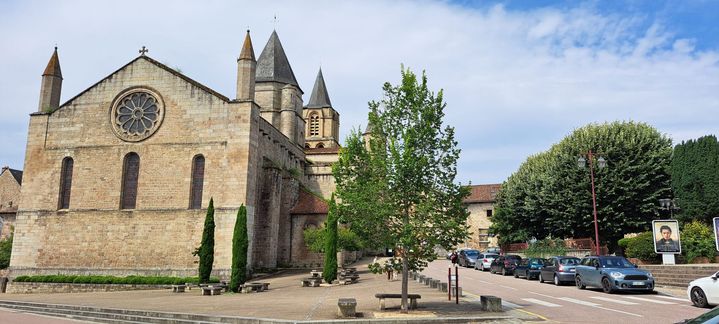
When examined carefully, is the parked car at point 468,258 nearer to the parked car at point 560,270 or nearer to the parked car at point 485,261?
the parked car at point 485,261

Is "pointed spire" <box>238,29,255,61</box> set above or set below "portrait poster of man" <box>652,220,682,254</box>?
above

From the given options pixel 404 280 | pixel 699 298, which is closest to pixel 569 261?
pixel 699 298

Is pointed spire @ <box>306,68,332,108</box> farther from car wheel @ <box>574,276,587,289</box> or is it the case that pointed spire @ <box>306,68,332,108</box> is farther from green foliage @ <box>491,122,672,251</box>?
car wheel @ <box>574,276,587,289</box>

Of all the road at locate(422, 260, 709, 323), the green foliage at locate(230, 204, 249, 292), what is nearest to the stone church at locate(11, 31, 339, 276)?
the green foliage at locate(230, 204, 249, 292)

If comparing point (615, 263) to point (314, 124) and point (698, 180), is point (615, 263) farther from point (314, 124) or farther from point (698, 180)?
point (314, 124)

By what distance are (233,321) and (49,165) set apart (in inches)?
1049

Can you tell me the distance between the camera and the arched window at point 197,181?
31.4m

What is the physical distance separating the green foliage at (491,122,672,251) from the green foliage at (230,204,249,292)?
2097cm

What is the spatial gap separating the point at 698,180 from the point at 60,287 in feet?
125

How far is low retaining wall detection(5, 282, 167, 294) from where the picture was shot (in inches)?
1118

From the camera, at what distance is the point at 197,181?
104 feet

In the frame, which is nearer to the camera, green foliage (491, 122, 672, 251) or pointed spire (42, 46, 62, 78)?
green foliage (491, 122, 672, 251)

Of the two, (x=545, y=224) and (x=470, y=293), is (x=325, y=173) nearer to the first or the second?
(x=545, y=224)

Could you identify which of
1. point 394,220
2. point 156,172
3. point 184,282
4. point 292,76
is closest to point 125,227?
point 156,172
